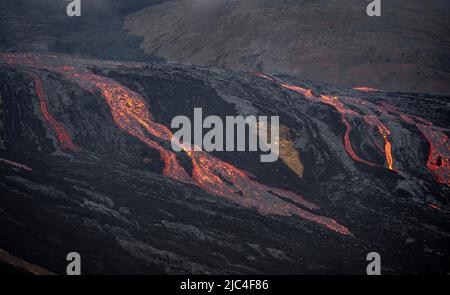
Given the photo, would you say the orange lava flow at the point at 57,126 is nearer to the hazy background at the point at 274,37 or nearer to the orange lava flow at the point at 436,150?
the hazy background at the point at 274,37

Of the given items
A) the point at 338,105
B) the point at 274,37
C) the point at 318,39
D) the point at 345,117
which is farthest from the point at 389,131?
the point at 274,37

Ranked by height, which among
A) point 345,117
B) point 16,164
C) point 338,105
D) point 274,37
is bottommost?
point 16,164

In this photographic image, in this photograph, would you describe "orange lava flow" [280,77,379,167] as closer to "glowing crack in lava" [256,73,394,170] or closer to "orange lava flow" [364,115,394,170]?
"glowing crack in lava" [256,73,394,170]

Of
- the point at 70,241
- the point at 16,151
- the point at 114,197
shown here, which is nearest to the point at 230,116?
the point at 114,197

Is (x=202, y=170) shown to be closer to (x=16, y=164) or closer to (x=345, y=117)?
(x=16, y=164)

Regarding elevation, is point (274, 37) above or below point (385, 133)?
above

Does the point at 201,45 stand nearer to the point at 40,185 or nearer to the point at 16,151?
the point at 16,151

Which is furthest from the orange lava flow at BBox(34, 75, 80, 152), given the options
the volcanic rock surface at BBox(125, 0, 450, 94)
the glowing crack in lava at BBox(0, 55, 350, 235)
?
the volcanic rock surface at BBox(125, 0, 450, 94)
